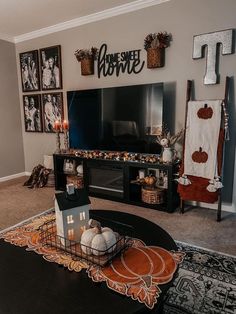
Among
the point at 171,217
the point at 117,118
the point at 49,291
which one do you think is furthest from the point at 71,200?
the point at 117,118

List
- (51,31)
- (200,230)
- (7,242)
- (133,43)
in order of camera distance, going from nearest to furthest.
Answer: (7,242)
(200,230)
(133,43)
(51,31)

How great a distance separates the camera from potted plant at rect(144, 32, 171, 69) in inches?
114

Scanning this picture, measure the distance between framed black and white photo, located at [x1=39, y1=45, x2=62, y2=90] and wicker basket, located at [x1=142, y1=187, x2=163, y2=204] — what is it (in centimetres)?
223

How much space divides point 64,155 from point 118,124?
935 millimetres

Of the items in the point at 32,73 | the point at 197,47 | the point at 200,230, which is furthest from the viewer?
the point at 32,73

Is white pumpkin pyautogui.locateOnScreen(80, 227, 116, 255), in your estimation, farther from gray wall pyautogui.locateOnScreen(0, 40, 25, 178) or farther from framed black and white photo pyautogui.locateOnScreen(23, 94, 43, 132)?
gray wall pyautogui.locateOnScreen(0, 40, 25, 178)

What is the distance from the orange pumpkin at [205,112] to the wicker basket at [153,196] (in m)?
0.98

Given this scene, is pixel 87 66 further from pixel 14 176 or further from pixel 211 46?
pixel 14 176

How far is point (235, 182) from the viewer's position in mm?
2771

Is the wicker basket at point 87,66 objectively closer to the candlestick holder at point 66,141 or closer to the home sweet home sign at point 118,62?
the home sweet home sign at point 118,62

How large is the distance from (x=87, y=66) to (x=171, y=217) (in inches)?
92.3

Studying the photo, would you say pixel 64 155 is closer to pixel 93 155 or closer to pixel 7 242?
pixel 93 155

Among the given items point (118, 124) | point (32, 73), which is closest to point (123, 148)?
point (118, 124)

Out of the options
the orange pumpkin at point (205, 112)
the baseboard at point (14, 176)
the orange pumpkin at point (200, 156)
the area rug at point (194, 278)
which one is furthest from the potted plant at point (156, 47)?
the baseboard at point (14, 176)
